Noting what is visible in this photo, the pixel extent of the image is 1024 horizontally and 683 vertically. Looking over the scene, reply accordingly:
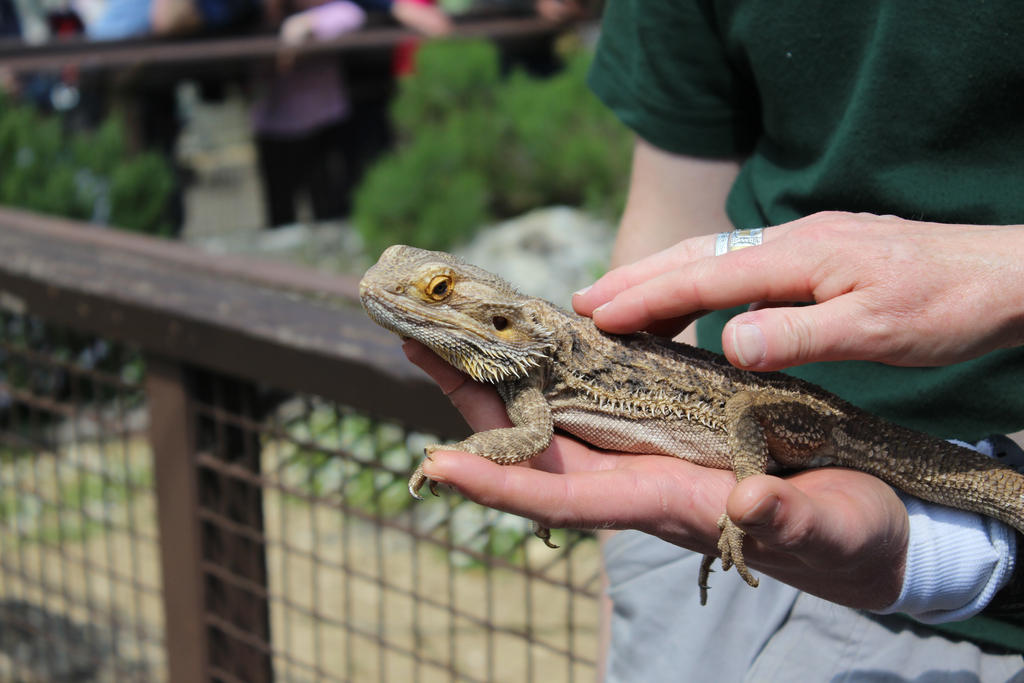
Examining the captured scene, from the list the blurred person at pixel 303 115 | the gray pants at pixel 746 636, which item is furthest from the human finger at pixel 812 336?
the blurred person at pixel 303 115

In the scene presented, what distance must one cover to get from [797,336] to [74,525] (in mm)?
5034

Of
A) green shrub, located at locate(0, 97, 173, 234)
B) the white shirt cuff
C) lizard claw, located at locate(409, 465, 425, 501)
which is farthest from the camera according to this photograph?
green shrub, located at locate(0, 97, 173, 234)

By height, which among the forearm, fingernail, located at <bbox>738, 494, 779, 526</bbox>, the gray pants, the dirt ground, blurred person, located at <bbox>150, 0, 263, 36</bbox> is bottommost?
the dirt ground

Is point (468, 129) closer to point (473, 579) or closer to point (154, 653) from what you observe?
point (473, 579)

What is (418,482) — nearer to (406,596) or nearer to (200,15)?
(406,596)

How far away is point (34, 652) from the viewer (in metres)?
4.27

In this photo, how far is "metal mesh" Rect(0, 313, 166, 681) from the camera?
338 cm

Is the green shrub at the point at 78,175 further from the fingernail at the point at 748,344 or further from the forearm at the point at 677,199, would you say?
the fingernail at the point at 748,344

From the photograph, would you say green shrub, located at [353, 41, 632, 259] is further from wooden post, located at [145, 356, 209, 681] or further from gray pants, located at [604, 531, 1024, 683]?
gray pants, located at [604, 531, 1024, 683]

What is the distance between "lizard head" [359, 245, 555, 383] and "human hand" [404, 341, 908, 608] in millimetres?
365

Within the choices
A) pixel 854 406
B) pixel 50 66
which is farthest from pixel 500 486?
pixel 50 66

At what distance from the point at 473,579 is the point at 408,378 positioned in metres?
2.74

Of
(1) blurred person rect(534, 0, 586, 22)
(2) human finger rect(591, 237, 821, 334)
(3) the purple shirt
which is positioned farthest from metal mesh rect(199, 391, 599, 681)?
(1) blurred person rect(534, 0, 586, 22)

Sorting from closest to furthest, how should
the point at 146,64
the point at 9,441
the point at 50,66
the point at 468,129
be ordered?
the point at 9,441
the point at 50,66
the point at 146,64
the point at 468,129
